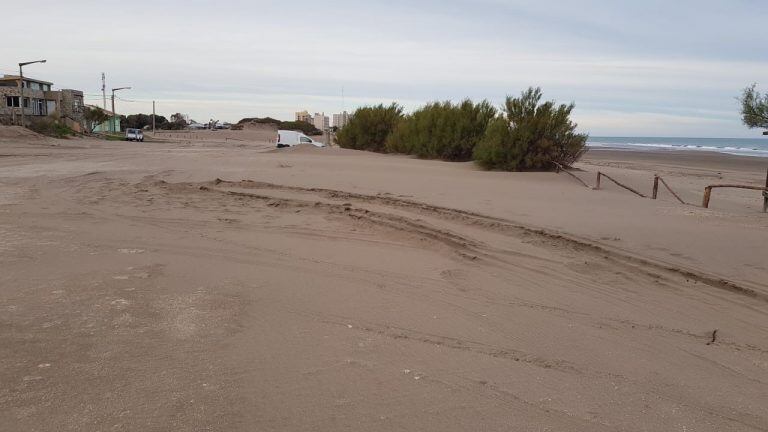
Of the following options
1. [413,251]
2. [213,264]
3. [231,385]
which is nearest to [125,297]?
[213,264]

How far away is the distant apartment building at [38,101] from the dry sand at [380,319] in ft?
209

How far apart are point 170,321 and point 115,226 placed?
4435 millimetres

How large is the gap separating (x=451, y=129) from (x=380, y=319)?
61.8 feet

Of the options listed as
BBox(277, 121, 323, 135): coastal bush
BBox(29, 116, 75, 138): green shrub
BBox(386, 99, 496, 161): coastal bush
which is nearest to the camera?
BBox(386, 99, 496, 161): coastal bush

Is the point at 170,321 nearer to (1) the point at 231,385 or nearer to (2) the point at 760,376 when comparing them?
(1) the point at 231,385

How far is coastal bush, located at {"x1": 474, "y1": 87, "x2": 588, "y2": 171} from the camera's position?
17859mm

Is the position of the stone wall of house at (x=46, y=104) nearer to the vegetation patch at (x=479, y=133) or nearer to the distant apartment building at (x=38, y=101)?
the distant apartment building at (x=38, y=101)

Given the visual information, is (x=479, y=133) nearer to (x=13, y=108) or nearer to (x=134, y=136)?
Result: (x=134, y=136)

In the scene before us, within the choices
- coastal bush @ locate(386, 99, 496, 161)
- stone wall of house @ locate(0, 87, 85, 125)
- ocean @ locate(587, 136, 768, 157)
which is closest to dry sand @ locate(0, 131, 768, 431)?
coastal bush @ locate(386, 99, 496, 161)

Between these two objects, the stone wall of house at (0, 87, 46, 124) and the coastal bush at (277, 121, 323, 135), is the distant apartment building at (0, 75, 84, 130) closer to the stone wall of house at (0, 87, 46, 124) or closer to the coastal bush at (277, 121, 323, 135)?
the stone wall of house at (0, 87, 46, 124)

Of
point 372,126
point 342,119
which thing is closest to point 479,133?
point 372,126

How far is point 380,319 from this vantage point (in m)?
4.65

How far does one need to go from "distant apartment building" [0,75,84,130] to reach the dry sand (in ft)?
209

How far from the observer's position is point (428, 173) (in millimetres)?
16422
